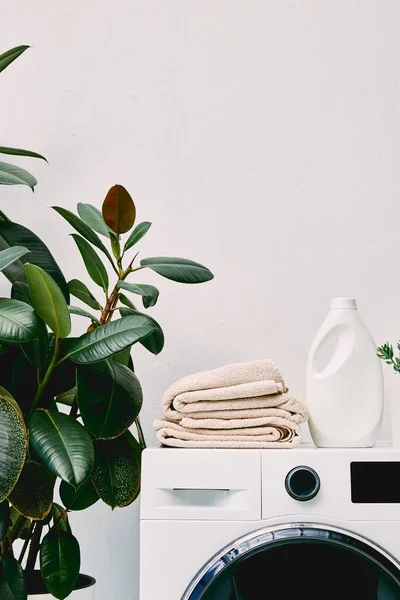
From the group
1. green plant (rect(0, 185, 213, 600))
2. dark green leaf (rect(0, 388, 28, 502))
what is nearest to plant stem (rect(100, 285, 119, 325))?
green plant (rect(0, 185, 213, 600))

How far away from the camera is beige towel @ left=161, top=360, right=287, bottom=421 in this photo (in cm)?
129

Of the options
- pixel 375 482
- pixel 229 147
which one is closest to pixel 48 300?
pixel 375 482

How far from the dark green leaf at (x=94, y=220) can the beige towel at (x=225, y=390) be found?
34 cm

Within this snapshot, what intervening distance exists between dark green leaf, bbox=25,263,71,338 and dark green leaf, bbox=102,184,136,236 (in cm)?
29

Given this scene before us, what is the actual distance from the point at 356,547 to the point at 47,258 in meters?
0.79

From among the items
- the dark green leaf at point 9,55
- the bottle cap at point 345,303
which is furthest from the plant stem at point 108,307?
the dark green leaf at point 9,55

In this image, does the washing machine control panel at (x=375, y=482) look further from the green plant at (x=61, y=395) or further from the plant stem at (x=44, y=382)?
the plant stem at (x=44, y=382)

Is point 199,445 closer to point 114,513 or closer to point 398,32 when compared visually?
point 114,513

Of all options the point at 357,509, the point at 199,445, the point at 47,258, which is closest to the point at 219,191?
the point at 47,258

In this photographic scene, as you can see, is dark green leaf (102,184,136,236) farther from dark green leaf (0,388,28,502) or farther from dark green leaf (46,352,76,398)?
dark green leaf (0,388,28,502)

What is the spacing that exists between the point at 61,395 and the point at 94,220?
360 millimetres

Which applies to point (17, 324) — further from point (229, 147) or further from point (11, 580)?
point (229, 147)

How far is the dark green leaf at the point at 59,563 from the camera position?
129 centimetres

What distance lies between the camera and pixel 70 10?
1.83m
